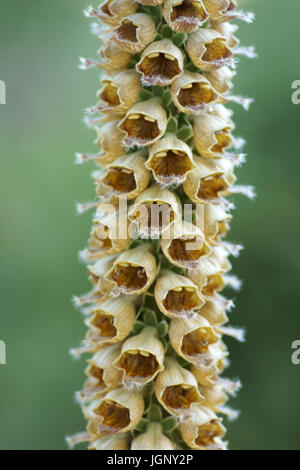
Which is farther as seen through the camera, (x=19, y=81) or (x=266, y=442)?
(x=19, y=81)

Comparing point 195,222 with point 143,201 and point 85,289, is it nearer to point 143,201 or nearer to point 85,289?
point 143,201

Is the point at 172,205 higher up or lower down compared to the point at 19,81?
lower down

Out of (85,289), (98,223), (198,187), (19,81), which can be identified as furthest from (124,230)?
(19,81)

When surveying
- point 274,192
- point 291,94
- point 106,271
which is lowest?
point 106,271

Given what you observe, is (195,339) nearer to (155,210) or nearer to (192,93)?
(155,210)

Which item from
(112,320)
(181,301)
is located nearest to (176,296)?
(181,301)

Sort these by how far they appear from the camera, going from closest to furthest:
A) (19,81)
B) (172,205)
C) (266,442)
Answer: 1. (172,205)
2. (266,442)
3. (19,81)

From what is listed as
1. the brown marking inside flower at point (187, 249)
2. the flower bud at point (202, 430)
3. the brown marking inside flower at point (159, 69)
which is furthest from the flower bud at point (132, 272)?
the brown marking inside flower at point (159, 69)

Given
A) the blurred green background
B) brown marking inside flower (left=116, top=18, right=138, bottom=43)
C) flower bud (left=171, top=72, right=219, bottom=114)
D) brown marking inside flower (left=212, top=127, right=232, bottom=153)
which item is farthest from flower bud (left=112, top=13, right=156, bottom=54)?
the blurred green background
